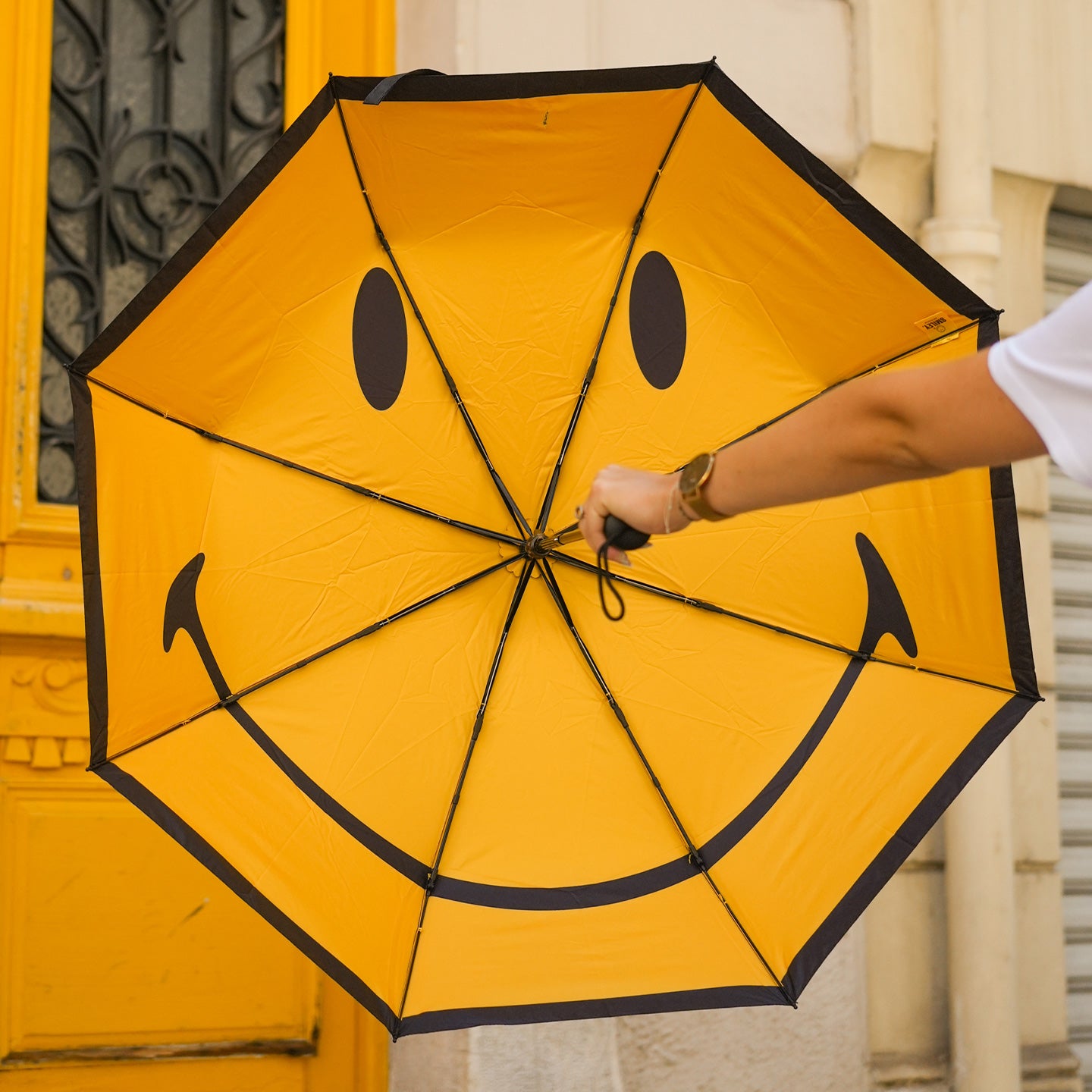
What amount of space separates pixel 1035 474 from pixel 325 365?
10.2ft

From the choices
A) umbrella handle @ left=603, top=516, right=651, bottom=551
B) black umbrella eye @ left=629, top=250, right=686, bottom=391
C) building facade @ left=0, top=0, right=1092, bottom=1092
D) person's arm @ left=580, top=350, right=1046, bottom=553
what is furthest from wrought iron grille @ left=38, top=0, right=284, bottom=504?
person's arm @ left=580, top=350, right=1046, bottom=553

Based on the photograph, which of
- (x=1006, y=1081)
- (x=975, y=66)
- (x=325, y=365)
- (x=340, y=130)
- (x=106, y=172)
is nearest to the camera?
(x=340, y=130)

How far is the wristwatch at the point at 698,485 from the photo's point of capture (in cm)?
171

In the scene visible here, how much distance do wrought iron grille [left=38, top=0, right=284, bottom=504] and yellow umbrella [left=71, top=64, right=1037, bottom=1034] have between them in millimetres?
1451

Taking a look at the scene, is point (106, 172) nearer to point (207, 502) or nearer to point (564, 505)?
point (207, 502)

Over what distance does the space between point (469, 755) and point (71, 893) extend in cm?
158

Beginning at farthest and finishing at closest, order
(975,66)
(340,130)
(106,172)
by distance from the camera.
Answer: (975,66)
(106,172)
(340,130)

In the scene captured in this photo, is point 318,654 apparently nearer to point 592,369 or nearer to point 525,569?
point 525,569

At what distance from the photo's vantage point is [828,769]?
2.87 meters

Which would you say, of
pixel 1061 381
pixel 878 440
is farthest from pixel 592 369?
pixel 1061 381

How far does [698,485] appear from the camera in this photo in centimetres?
171

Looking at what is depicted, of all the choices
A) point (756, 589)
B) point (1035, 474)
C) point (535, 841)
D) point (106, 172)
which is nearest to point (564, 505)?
point (756, 589)

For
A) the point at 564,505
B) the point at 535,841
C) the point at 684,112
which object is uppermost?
the point at 684,112

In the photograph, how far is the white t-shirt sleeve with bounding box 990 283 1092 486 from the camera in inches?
48.2
